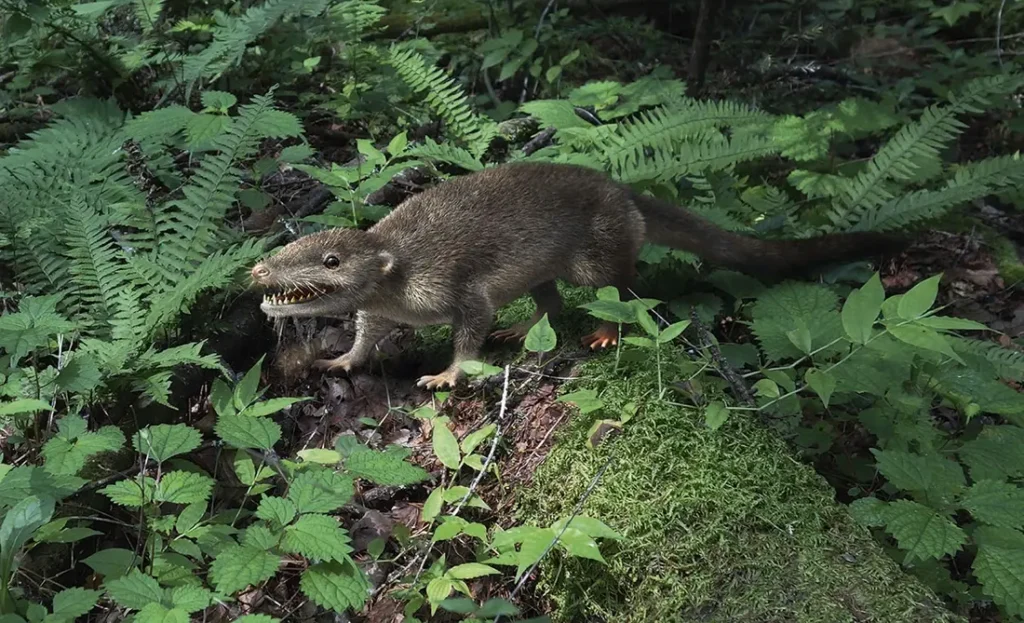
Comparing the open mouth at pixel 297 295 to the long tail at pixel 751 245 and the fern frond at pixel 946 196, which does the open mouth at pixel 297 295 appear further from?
the fern frond at pixel 946 196

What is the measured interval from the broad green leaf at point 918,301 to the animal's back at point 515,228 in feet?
6.63

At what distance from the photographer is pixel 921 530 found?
2.88 meters

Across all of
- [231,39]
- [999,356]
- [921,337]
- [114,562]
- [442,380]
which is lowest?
[442,380]

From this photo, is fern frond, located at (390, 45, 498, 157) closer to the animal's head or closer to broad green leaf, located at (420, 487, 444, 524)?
the animal's head

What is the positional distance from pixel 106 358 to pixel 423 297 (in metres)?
1.79

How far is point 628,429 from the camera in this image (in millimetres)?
3609

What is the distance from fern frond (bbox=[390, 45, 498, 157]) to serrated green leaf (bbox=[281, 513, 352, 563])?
3.88 m

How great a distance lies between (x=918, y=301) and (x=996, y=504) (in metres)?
0.85

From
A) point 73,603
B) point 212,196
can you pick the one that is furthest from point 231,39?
point 73,603

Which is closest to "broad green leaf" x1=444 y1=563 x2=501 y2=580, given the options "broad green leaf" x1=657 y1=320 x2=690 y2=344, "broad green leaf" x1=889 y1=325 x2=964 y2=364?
"broad green leaf" x1=657 y1=320 x2=690 y2=344

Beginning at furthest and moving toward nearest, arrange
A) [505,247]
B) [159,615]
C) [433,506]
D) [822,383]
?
[505,247], [433,506], [822,383], [159,615]

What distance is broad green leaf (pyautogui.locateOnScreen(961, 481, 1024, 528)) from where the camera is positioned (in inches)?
115

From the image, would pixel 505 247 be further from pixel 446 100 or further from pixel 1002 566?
pixel 1002 566

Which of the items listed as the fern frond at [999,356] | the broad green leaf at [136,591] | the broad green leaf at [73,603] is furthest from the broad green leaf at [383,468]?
the fern frond at [999,356]
